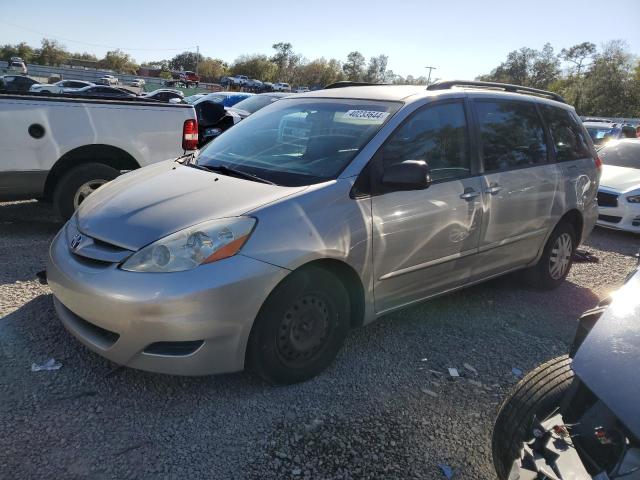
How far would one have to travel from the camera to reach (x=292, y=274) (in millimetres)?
2721

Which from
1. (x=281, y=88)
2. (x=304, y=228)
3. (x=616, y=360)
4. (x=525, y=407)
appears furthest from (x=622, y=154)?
(x=281, y=88)

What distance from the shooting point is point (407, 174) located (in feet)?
9.84

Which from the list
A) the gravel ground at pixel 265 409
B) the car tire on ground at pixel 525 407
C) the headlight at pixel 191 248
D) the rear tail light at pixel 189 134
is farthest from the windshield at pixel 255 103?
the car tire on ground at pixel 525 407

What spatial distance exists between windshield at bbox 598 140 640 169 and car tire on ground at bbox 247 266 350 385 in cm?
827

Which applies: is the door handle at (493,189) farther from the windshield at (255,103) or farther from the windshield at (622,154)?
the windshield at (255,103)

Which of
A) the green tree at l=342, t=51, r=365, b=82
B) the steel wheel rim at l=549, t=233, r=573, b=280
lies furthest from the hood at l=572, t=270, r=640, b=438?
the green tree at l=342, t=51, r=365, b=82

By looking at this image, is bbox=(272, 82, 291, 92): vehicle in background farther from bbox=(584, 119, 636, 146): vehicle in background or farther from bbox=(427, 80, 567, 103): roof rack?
bbox=(427, 80, 567, 103): roof rack

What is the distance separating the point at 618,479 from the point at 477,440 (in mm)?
1273

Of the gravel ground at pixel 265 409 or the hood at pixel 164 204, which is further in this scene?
the hood at pixel 164 204

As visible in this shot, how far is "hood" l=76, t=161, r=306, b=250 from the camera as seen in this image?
270 cm

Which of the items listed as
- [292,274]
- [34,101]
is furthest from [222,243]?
[34,101]

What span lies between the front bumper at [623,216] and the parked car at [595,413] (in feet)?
22.3

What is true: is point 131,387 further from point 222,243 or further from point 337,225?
point 337,225

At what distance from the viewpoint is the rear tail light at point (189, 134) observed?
5.93m
